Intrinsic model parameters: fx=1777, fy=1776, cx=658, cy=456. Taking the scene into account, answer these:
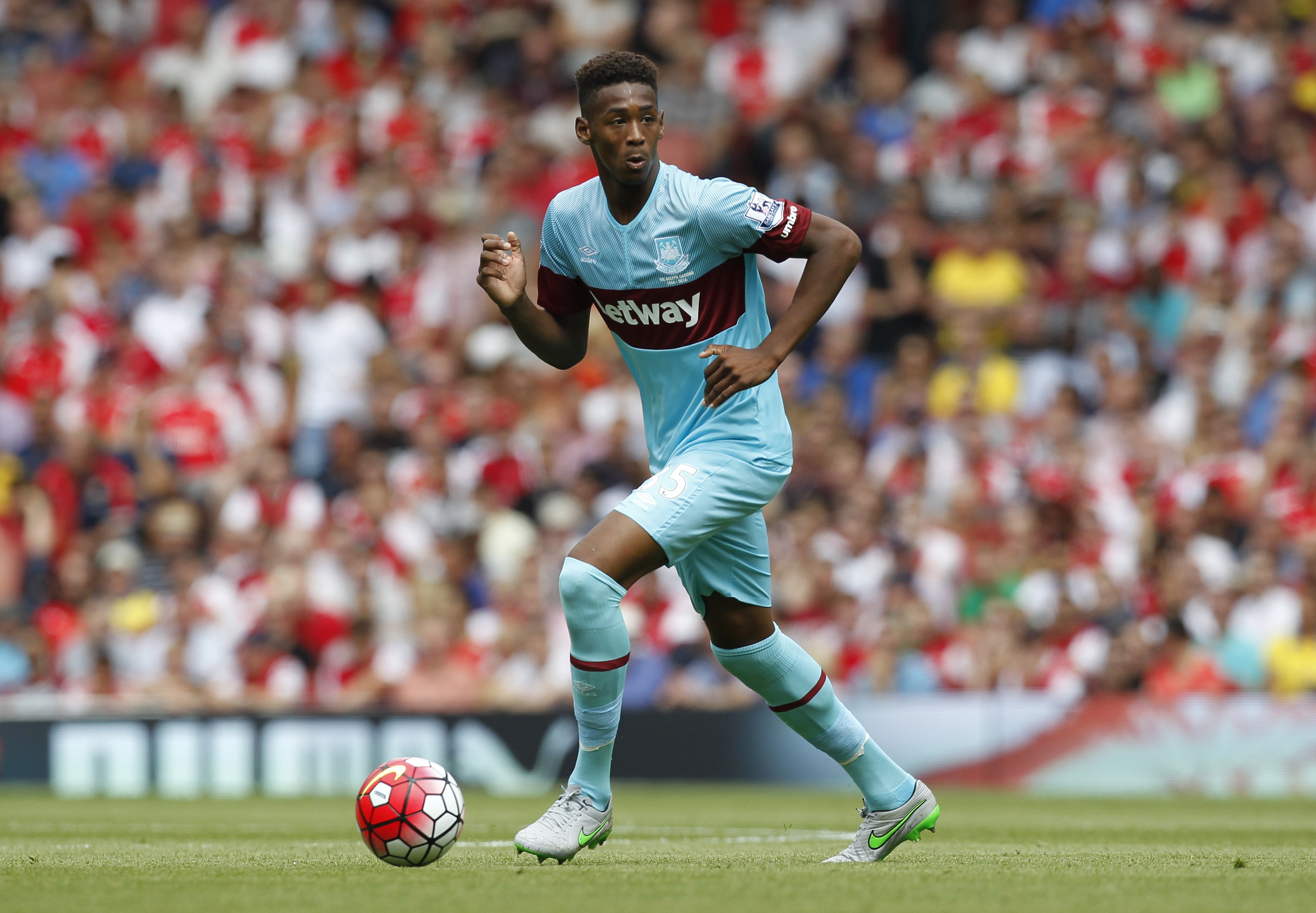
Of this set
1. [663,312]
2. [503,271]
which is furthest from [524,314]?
[663,312]

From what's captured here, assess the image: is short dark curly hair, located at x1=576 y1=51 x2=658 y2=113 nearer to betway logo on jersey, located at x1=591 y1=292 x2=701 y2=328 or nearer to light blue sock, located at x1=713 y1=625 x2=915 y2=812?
betway logo on jersey, located at x1=591 y1=292 x2=701 y2=328

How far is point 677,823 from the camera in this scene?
28.7ft

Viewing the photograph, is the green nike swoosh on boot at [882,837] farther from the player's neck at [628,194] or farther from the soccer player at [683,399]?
the player's neck at [628,194]

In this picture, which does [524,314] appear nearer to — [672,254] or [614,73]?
[672,254]

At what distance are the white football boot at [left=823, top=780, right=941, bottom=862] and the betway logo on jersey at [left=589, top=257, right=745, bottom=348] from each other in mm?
1772

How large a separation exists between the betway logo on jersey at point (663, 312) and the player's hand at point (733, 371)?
10.7 inches

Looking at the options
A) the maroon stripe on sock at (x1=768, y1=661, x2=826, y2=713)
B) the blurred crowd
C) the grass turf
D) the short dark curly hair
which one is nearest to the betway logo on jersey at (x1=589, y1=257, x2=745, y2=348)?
the short dark curly hair

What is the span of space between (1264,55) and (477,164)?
7287 mm

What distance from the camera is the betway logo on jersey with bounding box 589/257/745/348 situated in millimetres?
6027

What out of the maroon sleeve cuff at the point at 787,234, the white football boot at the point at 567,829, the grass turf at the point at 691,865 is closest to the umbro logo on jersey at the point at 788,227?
the maroon sleeve cuff at the point at 787,234

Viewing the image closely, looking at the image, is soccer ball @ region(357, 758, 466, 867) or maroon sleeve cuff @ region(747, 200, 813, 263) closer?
soccer ball @ region(357, 758, 466, 867)

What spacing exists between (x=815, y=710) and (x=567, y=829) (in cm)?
99

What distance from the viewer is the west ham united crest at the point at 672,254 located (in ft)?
19.6

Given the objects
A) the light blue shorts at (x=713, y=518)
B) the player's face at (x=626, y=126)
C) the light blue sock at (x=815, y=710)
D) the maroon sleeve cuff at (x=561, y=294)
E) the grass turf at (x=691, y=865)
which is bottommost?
the grass turf at (x=691, y=865)
